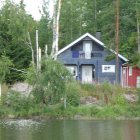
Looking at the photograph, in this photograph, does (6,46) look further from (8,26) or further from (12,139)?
(12,139)

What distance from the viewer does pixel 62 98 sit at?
41094 mm

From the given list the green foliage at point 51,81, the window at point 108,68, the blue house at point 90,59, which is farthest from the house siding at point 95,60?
the green foliage at point 51,81

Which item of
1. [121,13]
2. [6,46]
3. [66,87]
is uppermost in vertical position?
[121,13]

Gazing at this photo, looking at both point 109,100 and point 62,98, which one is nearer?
point 62,98

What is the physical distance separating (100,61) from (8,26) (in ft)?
39.1

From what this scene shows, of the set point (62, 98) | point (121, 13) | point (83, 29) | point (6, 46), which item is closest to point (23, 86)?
point (6, 46)

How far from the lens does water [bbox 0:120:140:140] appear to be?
26.5 metres

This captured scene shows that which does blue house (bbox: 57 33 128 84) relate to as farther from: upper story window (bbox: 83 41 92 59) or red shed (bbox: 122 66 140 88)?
red shed (bbox: 122 66 140 88)

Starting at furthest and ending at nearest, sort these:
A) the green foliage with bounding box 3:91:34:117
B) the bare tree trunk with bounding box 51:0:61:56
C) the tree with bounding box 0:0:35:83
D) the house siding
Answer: the house siding → the tree with bounding box 0:0:35:83 → the bare tree trunk with bounding box 51:0:61:56 → the green foliage with bounding box 3:91:34:117

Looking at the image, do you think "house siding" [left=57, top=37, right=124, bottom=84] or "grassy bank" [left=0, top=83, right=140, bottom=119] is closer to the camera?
"grassy bank" [left=0, top=83, right=140, bottom=119]

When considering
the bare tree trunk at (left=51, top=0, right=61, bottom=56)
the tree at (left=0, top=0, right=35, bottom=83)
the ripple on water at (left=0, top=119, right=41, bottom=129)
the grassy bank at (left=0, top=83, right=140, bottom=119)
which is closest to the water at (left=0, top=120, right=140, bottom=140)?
the ripple on water at (left=0, top=119, right=41, bottom=129)

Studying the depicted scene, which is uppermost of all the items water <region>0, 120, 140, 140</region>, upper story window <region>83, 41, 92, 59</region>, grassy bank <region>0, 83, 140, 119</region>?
upper story window <region>83, 41, 92, 59</region>

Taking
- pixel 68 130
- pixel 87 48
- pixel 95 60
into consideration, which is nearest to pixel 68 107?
pixel 68 130

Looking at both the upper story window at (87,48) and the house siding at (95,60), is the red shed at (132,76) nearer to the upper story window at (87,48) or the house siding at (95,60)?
the house siding at (95,60)
